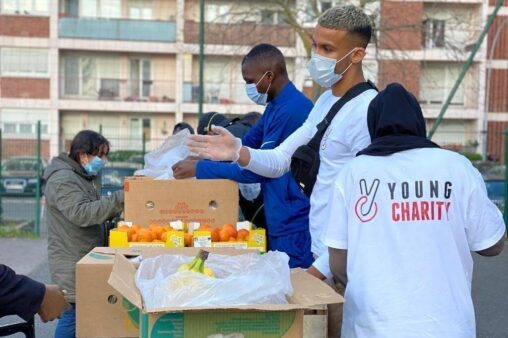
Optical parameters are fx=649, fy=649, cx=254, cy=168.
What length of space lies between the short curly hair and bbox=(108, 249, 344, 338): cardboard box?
1.25 m

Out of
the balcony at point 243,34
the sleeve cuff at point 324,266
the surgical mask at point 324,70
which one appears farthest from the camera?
the balcony at point 243,34

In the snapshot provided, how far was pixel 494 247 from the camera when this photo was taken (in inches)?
90.4

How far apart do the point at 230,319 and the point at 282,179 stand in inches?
58.1

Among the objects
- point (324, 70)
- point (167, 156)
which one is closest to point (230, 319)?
point (324, 70)

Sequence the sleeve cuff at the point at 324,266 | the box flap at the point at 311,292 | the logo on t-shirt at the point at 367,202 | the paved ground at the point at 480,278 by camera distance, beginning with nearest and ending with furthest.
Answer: the box flap at the point at 311,292
the logo on t-shirt at the point at 367,202
the sleeve cuff at the point at 324,266
the paved ground at the point at 480,278

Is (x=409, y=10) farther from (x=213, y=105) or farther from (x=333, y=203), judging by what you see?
(x=333, y=203)

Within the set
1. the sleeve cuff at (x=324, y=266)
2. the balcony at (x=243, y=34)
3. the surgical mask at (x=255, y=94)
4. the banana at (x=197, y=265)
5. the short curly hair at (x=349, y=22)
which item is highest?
the balcony at (x=243, y=34)

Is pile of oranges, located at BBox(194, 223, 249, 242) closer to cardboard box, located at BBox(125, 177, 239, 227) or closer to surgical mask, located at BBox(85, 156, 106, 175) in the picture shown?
cardboard box, located at BBox(125, 177, 239, 227)

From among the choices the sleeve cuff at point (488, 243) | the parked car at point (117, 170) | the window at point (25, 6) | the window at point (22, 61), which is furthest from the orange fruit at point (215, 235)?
the window at point (25, 6)

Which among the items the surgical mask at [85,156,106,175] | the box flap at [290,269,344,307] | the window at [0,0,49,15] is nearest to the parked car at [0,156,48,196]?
the surgical mask at [85,156,106,175]

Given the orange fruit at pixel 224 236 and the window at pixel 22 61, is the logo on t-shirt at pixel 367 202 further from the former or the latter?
the window at pixel 22 61

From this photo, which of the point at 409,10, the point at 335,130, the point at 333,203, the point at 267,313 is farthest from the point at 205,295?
the point at 409,10

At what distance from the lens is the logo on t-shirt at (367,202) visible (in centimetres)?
223

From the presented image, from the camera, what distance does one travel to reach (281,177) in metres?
3.47
